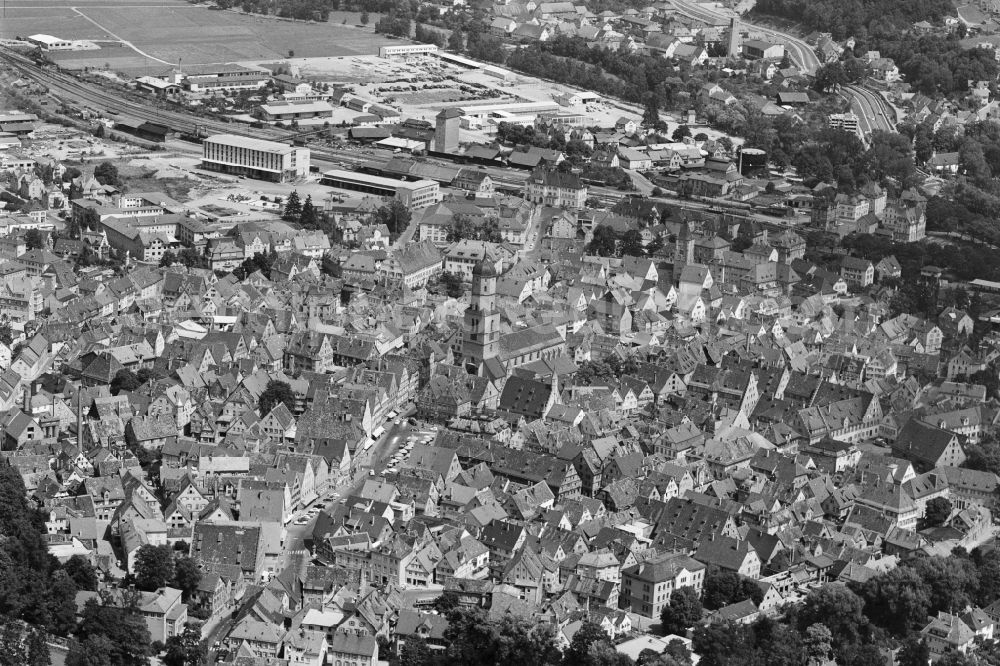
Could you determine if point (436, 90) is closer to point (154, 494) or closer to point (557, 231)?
point (557, 231)

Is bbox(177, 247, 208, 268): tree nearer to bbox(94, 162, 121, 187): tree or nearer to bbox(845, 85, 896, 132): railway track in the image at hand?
bbox(94, 162, 121, 187): tree

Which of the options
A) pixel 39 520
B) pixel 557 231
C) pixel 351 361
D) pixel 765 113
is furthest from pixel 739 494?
pixel 765 113

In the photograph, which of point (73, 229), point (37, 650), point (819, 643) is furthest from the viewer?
point (73, 229)

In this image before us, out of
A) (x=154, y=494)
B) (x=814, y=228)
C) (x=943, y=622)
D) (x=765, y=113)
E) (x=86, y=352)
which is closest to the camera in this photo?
(x=943, y=622)

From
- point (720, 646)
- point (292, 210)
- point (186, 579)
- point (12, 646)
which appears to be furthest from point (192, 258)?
point (720, 646)

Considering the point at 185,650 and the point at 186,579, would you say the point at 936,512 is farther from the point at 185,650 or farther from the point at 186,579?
the point at 185,650

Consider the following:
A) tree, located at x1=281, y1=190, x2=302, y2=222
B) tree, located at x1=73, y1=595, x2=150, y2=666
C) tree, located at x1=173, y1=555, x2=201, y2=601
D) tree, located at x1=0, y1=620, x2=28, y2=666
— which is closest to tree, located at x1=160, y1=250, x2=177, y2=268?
tree, located at x1=281, y1=190, x2=302, y2=222
